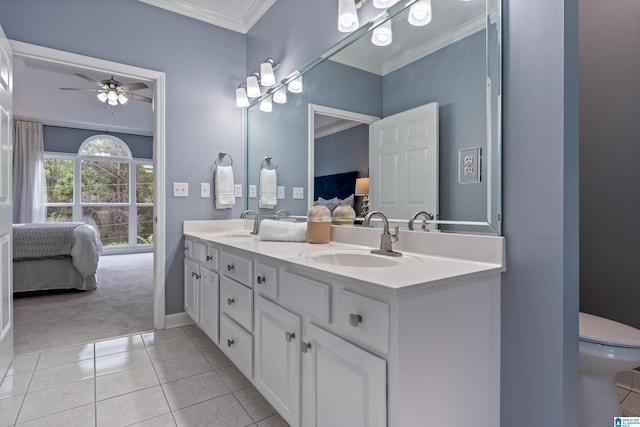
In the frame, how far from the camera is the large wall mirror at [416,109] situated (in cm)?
121

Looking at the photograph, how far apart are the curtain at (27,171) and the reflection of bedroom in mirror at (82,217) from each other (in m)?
0.04

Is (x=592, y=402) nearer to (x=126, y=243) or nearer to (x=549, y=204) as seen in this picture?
(x=549, y=204)

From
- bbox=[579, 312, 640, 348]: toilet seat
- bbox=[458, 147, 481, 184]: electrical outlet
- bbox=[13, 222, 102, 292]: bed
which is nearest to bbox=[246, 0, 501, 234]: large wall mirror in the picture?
bbox=[458, 147, 481, 184]: electrical outlet

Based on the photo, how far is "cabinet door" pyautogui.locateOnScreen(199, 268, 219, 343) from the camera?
6.36 feet

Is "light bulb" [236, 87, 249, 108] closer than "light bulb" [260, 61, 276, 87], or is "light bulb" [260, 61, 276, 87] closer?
"light bulb" [260, 61, 276, 87]

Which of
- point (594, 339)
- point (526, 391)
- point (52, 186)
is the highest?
point (52, 186)

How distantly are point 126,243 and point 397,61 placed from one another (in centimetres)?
647

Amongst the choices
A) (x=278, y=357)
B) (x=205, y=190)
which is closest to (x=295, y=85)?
(x=205, y=190)

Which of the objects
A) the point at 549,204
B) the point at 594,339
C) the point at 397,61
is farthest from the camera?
the point at 397,61

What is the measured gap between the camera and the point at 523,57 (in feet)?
3.63

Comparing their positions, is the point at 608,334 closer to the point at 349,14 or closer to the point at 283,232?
the point at 283,232

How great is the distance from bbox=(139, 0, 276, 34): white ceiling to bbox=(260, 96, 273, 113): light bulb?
26.7 inches

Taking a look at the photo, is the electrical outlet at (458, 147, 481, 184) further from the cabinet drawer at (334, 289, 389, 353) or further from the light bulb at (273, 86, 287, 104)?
the light bulb at (273, 86, 287, 104)

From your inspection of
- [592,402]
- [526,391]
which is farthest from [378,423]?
[592,402]
